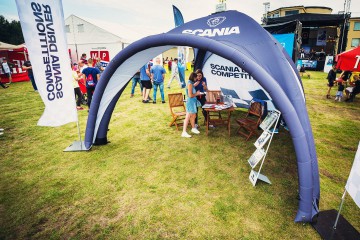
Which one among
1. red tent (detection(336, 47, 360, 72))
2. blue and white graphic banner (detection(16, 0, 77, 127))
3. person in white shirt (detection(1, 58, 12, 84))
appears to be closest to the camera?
blue and white graphic banner (detection(16, 0, 77, 127))

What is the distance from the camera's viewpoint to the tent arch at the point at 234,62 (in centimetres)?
304

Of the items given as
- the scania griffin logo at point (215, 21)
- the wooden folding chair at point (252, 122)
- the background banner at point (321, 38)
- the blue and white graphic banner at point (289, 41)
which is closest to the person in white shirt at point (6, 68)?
the scania griffin logo at point (215, 21)

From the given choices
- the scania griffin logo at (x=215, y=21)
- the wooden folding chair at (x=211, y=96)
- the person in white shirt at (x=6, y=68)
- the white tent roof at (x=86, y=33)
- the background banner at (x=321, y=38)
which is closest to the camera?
the scania griffin logo at (x=215, y=21)

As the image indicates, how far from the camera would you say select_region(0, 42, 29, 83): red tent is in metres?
17.6

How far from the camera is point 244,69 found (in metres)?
3.35

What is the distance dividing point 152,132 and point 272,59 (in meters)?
4.12

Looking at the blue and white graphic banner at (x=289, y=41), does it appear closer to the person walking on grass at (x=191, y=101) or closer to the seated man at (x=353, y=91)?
the seated man at (x=353, y=91)

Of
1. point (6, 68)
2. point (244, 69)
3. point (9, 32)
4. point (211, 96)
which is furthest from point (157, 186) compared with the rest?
point (9, 32)

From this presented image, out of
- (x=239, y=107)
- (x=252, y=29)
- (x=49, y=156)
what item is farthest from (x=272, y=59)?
(x=49, y=156)

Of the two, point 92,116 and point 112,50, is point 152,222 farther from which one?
point 112,50

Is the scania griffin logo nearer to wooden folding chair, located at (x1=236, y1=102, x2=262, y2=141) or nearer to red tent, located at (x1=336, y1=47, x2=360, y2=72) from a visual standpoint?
wooden folding chair, located at (x1=236, y1=102, x2=262, y2=141)

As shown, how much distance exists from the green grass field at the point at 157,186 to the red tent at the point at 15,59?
47.2 ft

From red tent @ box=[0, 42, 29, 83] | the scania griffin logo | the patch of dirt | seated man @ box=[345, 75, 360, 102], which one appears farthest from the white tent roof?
the patch of dirt

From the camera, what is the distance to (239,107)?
866 centimetres
